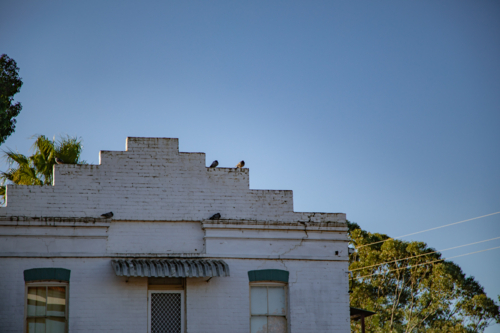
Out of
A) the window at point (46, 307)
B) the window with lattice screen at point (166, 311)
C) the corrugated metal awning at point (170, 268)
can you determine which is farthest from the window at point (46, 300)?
the window with lattice screen at point (166, 311)

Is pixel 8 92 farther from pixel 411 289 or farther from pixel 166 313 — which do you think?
pixel 411 289

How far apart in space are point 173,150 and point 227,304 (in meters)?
4.10

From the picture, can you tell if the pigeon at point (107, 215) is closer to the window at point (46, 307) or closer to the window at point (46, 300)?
the window at point (46, 300)

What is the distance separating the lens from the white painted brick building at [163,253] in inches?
550

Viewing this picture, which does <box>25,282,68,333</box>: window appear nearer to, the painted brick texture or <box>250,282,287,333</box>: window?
the painted brick texture

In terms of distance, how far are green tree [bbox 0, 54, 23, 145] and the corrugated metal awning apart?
17.8 ft

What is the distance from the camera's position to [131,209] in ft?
48.3

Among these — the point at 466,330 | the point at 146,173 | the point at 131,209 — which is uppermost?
the point at 146,173

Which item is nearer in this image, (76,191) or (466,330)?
(76,191)

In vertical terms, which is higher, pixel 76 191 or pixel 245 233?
pixel 76 191

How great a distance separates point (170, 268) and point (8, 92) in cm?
731

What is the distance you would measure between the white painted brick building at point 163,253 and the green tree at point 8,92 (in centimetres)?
306

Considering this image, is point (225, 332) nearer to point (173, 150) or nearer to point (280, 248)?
point (280, 248)

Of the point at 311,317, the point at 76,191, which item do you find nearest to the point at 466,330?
the point at 311,317
